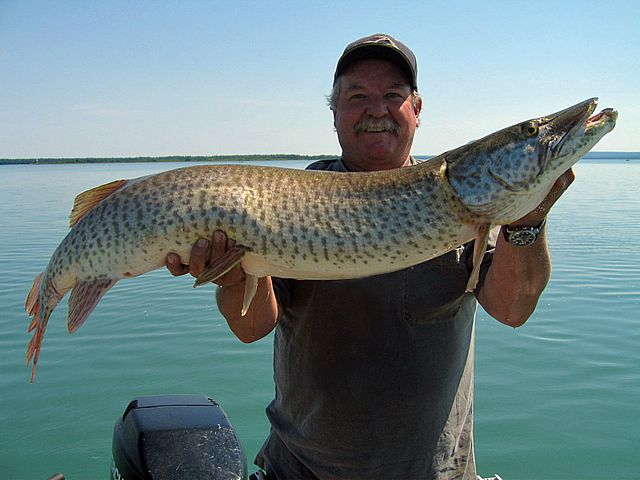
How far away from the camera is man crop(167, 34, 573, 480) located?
2.59 meters

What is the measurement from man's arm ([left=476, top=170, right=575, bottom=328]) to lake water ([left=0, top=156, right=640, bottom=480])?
2.87 m

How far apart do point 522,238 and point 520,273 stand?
0.18 meters

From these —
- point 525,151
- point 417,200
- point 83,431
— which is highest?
point 525,151

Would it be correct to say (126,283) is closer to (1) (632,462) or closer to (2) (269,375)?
(2) (269,375)

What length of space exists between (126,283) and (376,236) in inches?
386

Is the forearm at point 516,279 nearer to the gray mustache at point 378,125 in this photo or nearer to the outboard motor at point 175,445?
the gray mustache at point 378,125

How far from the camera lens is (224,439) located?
2639 millimetres

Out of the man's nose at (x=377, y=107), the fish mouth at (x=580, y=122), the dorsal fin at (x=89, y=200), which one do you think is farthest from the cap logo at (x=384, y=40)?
the dorsal fin at (x=89, y=200)

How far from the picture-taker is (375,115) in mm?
3059

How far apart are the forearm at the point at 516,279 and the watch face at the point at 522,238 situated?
0.08ft

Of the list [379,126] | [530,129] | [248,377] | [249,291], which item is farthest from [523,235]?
[248,377]

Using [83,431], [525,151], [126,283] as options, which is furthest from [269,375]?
[126,283]

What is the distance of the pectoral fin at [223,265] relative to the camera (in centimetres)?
252

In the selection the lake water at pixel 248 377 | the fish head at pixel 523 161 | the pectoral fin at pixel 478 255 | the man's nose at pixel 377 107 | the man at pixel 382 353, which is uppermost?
the man's nose at pixel 377 107
